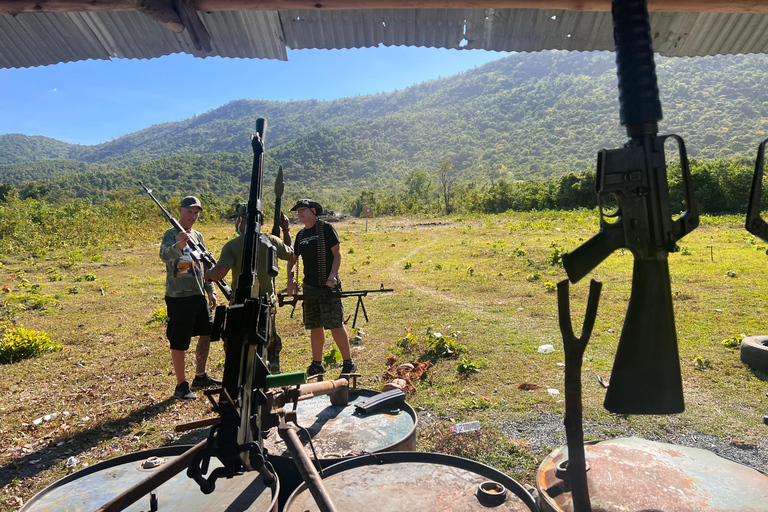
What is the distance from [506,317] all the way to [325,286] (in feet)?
13.1

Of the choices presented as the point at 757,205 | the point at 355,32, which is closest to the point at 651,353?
the point at 757,205

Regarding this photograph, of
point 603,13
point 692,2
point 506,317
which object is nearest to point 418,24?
point 603,13

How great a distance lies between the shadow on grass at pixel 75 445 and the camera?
3.79 meters

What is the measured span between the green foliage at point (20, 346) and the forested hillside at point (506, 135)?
71.1m

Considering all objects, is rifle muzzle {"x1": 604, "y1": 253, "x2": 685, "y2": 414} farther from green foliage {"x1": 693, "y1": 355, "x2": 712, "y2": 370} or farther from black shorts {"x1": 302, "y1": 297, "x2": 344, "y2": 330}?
green foliage {"x1": 693, "y1": 355, "x2": 712, "y2": 370}

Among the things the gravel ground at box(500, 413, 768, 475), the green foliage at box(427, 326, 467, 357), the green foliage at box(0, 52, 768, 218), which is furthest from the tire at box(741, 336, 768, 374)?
the green foliage at box(0, 52, 768, 218)

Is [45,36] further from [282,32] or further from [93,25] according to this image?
[282,32]

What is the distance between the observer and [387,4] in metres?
2.67

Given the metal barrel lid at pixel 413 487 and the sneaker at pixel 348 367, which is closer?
the metal barrel lid at pixel 413 487

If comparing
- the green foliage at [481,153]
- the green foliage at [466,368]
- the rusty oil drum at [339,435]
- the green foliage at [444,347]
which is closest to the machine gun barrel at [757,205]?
the rusty oil drum at [339,435]

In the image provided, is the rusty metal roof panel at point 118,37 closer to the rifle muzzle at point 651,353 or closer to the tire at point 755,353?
the rifle muzzle at point 651,353

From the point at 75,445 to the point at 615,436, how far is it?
4.93 meters

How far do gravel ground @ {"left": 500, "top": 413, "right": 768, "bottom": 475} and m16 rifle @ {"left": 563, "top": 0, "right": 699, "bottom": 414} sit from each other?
2.25 meters

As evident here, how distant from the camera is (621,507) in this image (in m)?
1.82
